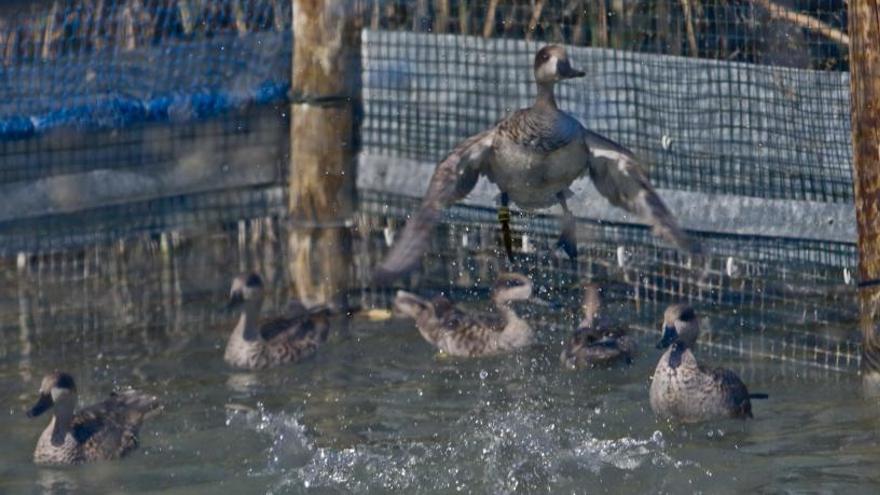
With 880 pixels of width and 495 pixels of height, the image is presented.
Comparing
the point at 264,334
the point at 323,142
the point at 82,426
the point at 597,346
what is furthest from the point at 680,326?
the point at 82,426

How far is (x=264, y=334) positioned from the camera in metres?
10.3

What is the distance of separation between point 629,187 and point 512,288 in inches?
97.3

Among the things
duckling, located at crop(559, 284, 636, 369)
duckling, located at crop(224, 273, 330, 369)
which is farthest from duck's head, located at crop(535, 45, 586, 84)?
duckling, located at crop(224, 273, 330, 369)

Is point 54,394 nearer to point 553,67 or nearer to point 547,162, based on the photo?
point 547,162

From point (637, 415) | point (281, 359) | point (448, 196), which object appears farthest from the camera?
point (281, 359)

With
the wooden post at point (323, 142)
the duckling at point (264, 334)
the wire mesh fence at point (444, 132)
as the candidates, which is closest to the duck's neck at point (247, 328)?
the duckling at point (264, 334)

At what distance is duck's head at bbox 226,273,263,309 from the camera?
1047 cm

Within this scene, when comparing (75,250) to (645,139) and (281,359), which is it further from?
(645,139)

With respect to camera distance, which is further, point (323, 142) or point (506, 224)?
point (323, 142)

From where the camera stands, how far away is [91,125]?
10.7 m

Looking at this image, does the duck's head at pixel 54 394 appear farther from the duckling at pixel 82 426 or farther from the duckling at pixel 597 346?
the duckling at pixel 597 346

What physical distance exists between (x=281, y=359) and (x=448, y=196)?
2.53 meters

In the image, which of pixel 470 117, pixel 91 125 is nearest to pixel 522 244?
pixel 470 117

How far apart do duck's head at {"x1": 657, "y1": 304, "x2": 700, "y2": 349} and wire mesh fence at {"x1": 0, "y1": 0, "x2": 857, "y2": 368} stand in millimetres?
819
